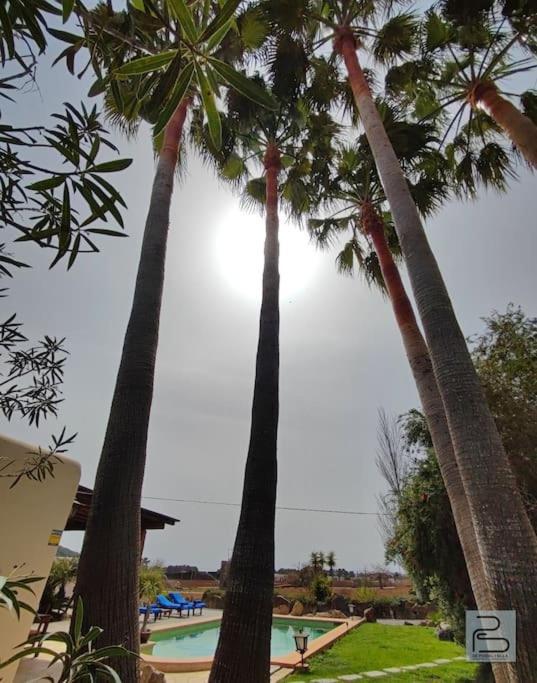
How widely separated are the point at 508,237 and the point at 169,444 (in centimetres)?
1753

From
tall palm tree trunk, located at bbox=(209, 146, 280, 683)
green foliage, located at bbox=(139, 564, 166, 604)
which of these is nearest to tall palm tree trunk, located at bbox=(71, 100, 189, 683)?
tall palm tree trunk, located at bbox=(209, 146, 280, 683)

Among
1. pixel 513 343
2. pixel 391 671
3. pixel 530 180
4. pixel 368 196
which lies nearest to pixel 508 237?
pixel 530 180

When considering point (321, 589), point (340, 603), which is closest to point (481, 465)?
point (340, 603)

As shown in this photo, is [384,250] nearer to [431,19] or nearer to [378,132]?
[378,132]

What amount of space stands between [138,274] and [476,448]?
3.84 m

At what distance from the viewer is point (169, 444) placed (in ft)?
66.9

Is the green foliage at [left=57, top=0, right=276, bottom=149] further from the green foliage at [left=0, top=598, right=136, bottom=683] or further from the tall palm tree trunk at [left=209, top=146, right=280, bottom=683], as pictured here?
the tall palm tree trunk at [left=209, top=146, right=280, bottom=683]

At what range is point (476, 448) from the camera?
2793mm

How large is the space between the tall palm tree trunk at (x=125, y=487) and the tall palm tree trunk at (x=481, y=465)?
2474 mm

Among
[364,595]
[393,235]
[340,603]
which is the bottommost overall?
[340,603]

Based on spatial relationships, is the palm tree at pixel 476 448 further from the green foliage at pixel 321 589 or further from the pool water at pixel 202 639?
the green foliage at pixel 321 589

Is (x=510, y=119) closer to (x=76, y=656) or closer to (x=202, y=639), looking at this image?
(x=76, y=656)

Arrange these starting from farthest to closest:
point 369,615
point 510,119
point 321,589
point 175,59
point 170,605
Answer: point 321,589 → point 369,615 → point 170,605 → point 510,119 → point 175,59

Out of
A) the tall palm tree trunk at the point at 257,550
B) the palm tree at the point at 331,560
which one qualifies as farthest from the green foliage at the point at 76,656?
the palm tree at the point at 331,560
